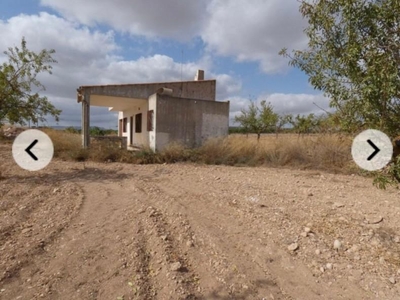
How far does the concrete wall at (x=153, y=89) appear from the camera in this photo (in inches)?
470

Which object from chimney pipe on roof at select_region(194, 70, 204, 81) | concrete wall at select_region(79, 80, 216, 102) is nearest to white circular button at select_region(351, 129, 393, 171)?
concrete wall at select_region(79, 80, 216, 102)

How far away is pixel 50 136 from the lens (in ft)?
41.0

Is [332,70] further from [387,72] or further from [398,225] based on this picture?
[398,225]

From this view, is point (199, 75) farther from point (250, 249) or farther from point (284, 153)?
point (250, 249)

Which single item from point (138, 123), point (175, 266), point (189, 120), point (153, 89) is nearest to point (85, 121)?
point (153, 89)

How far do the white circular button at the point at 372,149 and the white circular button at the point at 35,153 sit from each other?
8958 millimetres

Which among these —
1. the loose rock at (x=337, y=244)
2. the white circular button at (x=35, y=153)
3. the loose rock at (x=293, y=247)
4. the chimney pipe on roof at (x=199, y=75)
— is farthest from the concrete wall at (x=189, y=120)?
the loose rock at (x=337, y=244)

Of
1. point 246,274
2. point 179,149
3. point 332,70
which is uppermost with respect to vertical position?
point 332,70

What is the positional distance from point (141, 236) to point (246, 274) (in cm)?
155

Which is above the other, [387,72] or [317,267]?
[387,72]

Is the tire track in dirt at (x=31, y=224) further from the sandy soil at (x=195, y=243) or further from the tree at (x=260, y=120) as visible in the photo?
the tree at (x=260, y=120)

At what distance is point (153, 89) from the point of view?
43.5 ft

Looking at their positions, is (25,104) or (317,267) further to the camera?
(25,104)

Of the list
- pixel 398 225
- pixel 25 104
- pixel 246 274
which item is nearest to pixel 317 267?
pixel 246 274
